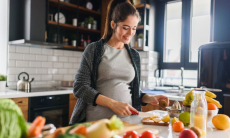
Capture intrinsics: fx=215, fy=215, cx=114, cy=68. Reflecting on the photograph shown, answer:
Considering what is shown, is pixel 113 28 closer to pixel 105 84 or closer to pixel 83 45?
pixel 105 84

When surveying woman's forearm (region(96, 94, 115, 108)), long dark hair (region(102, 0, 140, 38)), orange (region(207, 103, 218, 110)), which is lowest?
orange (region(207, 103, 218, 110))

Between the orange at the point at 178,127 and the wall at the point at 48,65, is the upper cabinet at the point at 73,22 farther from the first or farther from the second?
the orange at the point at 178,127

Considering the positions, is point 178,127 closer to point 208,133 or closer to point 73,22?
point 208,133

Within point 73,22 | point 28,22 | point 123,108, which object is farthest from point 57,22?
point 123,108

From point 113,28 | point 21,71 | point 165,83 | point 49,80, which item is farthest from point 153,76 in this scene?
point 113,28

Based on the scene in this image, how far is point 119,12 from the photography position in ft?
4.87

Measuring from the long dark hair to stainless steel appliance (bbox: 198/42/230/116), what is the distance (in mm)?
1159

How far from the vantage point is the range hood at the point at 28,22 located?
3074mm

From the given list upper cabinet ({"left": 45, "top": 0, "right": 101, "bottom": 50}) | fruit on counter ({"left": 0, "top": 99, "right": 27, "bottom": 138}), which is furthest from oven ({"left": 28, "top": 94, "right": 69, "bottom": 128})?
fruit on counter ({"left": 0, "top": 99, "right": 27, "bottom": 138})

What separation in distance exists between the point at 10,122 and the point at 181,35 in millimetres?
3479

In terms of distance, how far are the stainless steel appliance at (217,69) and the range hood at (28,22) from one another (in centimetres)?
210

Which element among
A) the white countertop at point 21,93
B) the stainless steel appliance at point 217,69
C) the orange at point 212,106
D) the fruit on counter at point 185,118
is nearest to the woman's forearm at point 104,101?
the fruit on counter at point 185,118

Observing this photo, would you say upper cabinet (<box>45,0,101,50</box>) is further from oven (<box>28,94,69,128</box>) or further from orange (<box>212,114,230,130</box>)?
orange (<box>212,114,230,130</box>)

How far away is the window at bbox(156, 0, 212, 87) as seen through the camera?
3461 millimetres
